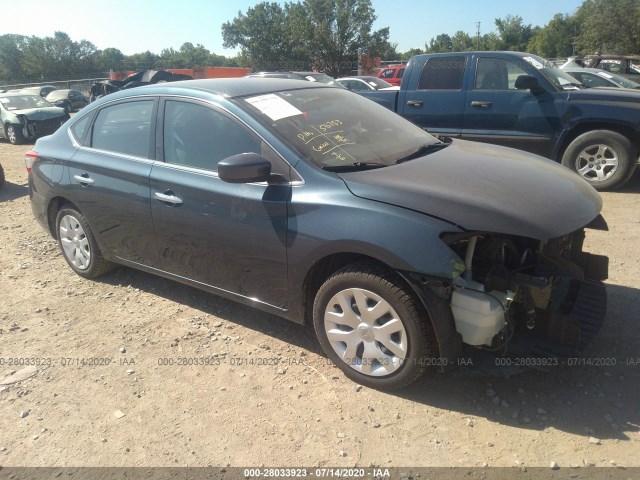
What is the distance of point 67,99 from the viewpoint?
77.2 ft

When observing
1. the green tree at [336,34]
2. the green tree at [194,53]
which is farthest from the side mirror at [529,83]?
the green tree at [194,53]

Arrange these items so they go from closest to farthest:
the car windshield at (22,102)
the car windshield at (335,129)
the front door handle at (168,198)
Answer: the car windshield at (335,129) < the front door handle at (168,198) < the car windshield at (22,102)

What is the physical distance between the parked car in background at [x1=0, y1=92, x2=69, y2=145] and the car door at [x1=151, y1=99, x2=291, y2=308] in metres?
12.7

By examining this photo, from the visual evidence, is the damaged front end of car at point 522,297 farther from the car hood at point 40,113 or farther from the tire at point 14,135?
the tire at point 14,135

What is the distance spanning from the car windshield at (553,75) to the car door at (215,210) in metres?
5.31

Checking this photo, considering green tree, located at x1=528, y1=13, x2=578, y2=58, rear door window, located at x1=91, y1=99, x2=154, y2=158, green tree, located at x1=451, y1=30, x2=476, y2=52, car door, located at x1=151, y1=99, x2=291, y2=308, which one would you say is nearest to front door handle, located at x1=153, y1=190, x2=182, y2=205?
car door, located at x1=151, y1=99, x2=291, y2=308

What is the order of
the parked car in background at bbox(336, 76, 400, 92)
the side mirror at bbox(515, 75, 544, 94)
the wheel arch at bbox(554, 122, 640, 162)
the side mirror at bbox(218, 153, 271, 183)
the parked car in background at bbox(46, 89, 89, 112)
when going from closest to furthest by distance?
the side mirror at bbox(218, 153, 271, 183)
the wheel arch at bbox(554, 122, 640, 162)
the side mirror at bbox(515, 75, 544, 94)
the parked car in background at bbox(336, 76, 400, 92)
the parked car in background at bbox(46, 89, 89, 112)

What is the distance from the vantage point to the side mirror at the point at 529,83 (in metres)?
6.62

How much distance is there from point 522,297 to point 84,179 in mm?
3321

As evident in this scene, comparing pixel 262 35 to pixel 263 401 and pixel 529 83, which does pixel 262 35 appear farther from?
pixel 263 401

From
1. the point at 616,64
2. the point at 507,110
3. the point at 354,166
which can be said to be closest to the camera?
the point at 354,166

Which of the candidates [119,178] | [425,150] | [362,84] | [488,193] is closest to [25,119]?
[362,84]

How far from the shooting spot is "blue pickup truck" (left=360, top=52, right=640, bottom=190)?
632 cm

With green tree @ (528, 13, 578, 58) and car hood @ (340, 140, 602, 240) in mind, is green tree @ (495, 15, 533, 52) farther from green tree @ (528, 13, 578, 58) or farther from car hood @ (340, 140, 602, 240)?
car hood @ (340, 140, 602, 240)
